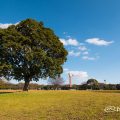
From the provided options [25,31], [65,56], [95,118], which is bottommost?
[95,118]

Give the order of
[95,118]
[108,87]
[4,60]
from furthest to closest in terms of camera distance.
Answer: [108,87]
[4,60]
[95,118]

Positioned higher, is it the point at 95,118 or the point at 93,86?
the point at 93,86

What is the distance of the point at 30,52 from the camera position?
5334 cm

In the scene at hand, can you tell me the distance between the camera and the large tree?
5328 cm

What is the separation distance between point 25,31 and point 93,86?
57.5 metres

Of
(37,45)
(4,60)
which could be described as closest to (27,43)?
(37,45)

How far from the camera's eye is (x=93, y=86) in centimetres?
10825

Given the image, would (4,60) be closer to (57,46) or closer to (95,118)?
(57,46)

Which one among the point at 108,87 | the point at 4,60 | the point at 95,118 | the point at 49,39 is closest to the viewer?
the point at 95,118

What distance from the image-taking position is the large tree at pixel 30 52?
53.3 m

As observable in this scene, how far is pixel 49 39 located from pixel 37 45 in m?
3.16

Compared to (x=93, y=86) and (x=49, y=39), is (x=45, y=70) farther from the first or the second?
(x=93, y=86)

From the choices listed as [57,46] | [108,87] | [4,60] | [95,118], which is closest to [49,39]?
[57,46]

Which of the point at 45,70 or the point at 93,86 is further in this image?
the point at 93,86
